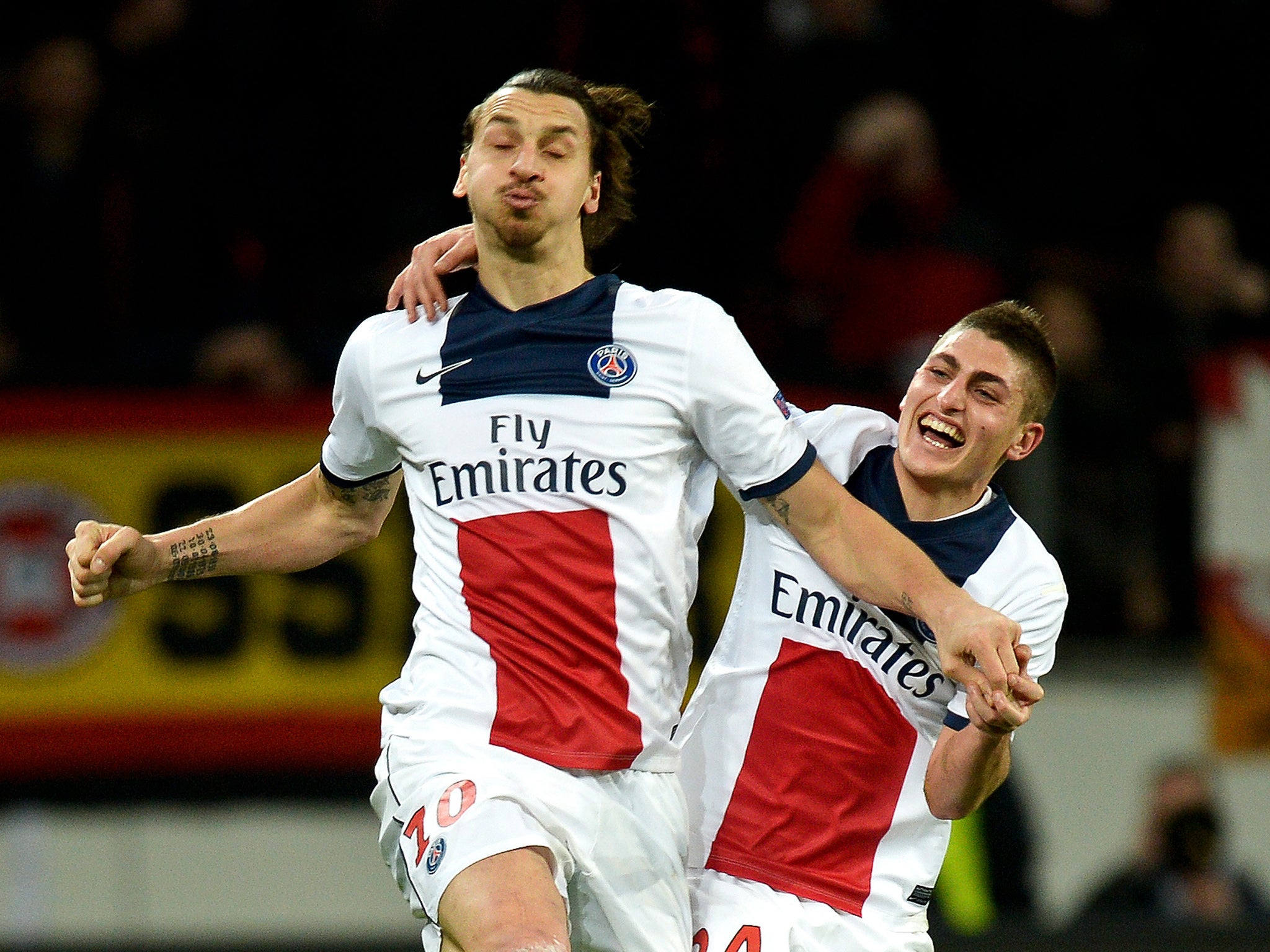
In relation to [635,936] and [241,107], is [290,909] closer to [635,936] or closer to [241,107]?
[241,107]

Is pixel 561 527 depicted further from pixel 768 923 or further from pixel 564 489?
pixel 768 923

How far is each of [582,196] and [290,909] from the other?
12.8 ft

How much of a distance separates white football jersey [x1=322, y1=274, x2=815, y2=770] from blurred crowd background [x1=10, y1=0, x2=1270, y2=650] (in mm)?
Result: 2753

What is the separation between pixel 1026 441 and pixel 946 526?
225 millimetres

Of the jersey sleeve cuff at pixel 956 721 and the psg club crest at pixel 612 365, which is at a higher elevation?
the psg club crest at pixel 612 365

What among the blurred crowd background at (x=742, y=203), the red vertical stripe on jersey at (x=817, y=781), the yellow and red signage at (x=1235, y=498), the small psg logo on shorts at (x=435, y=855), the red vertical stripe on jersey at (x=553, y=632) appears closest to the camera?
the small psg logo on shorts at (x=435, y=855)

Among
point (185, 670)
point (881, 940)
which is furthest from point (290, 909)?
point (881, 940)

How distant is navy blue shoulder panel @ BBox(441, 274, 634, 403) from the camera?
3.36m

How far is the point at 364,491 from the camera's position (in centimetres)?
363

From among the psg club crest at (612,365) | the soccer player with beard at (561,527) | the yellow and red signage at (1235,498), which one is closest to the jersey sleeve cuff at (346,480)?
the soccer player with beard at (561,527)

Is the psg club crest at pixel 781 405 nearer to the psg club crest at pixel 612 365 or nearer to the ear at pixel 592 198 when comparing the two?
the psg club crest at pixel 612 365

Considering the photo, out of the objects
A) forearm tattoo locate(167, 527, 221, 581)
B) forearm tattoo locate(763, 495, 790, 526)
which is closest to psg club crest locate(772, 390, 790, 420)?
forearm tattoo locate(763, 495, 790, 526)

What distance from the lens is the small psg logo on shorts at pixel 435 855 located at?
3.12m

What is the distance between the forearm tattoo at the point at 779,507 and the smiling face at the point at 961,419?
0.25m
